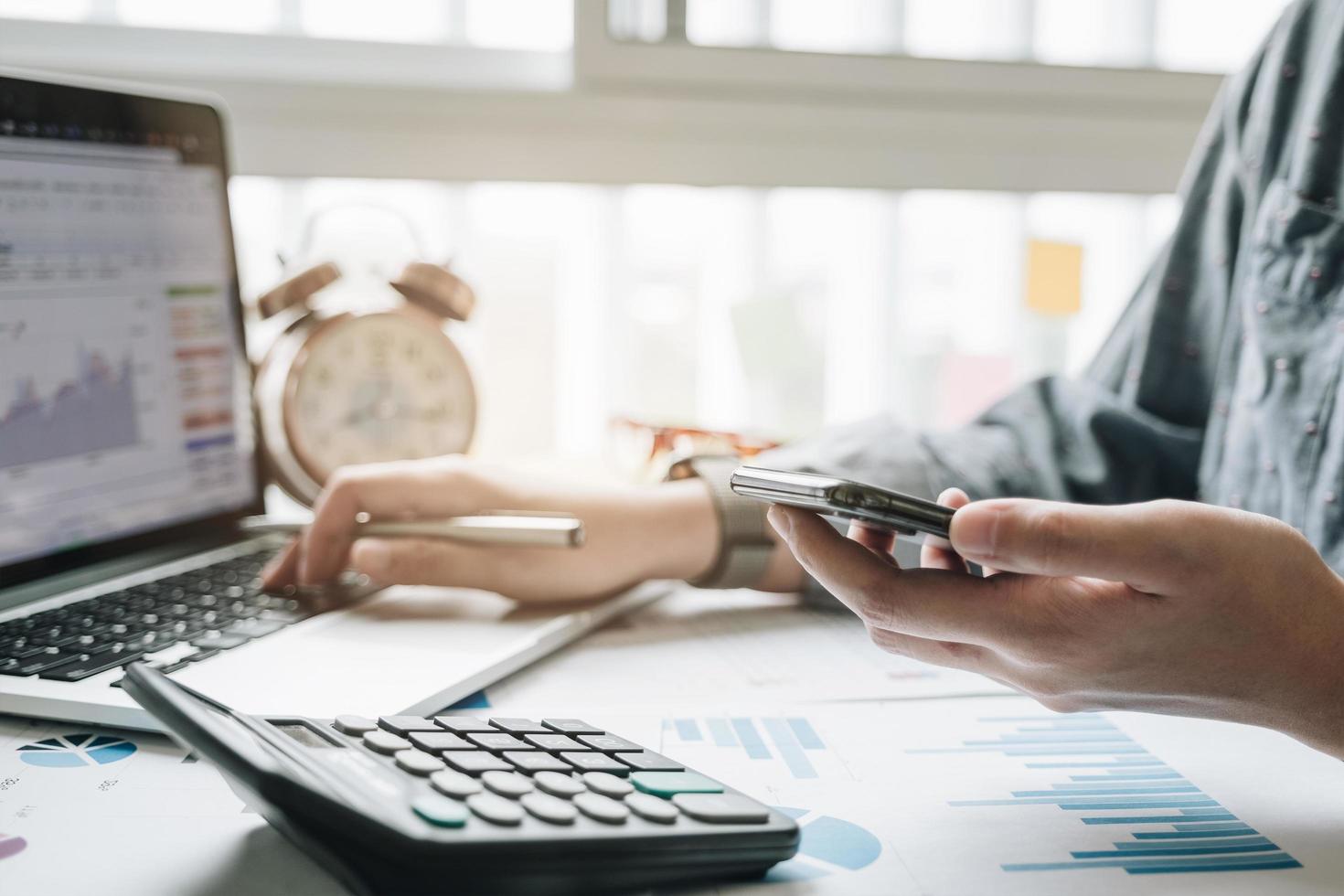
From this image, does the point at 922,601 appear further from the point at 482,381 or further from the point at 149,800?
the point at 482,381

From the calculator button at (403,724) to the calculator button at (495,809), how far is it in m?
0.07

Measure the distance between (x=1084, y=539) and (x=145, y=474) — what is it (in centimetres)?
61

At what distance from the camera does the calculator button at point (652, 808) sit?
343 millimetres

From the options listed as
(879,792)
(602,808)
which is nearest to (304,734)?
(602,808)

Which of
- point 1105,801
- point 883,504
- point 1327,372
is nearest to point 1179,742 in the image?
point 1105,801

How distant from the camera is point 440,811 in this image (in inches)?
12.7

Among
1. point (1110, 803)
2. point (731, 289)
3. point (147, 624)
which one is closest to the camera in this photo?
point (1110, 803)

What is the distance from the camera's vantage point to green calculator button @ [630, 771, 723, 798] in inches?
14.5

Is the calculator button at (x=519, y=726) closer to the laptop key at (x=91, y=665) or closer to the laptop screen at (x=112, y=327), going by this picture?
the laptop key at (x=91, y=665)

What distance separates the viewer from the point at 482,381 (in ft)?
3.88

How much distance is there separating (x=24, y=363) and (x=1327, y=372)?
81 cm

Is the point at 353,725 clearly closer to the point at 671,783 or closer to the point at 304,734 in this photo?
the point at 304,734

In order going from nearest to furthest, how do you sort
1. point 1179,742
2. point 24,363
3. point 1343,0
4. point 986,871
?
point 986,871
point 1179,742
point 24,363
point 1343,0

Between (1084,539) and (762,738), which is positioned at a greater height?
(1084,539)
